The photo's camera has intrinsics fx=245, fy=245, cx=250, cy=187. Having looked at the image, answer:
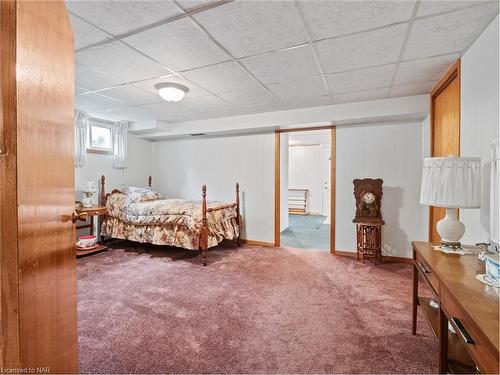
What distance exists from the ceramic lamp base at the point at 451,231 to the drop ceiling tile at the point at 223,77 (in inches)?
83.9

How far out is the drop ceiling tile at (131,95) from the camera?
9.91ft

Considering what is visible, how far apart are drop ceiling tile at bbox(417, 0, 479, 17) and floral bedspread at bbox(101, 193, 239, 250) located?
3.02 m

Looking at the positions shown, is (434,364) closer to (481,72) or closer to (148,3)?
(481,72)

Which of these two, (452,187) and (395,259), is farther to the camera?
(395,259)

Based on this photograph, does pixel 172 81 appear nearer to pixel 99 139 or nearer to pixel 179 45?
pixel 179 45

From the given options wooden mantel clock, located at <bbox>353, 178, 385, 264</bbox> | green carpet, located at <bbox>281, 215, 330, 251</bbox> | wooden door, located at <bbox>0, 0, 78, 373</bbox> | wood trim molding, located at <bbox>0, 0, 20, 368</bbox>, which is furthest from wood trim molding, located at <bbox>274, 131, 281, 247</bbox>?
wood trim molding, located at <bbox>0, 0, 20, 368</bbox>

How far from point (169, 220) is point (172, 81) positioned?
6.12 ft

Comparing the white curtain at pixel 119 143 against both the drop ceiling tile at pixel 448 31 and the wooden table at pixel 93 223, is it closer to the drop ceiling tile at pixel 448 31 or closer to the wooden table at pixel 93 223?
the wooden table at pixel 93 223

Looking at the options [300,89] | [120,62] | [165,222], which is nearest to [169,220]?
[165,222]

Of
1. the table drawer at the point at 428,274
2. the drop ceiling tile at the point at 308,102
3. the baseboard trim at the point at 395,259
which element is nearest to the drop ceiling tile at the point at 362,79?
the drop ceiling tile at the point at 308,102

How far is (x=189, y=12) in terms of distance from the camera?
1.61m

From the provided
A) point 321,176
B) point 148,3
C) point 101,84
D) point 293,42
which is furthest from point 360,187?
point 321,176

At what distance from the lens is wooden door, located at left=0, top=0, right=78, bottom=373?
1.77 ft

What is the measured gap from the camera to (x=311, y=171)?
8.23m
